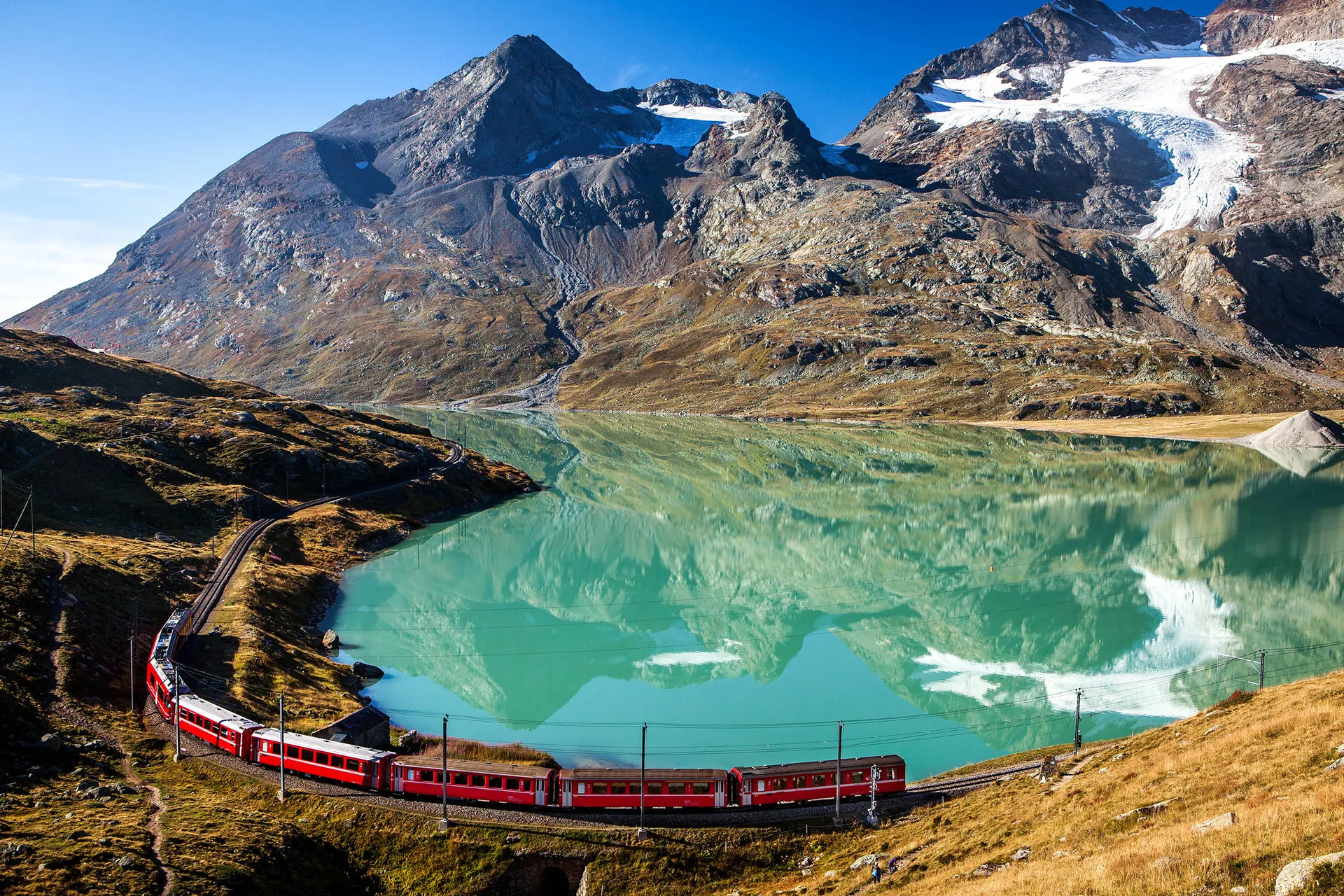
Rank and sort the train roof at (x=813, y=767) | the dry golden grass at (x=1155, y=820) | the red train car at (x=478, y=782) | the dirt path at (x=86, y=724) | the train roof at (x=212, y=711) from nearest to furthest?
1. the dry golden grass at (x=1155, y=820)
2. the dirt path at (x=86, y=724)
3. the red train car at (x=478, y=782)
4. the train roof at (x=813, y=767)
5. the train roof at (x=212, y=711)

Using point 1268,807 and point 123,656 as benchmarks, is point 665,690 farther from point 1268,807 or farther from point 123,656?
point 1268,807

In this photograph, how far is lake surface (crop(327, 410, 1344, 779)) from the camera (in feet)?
179

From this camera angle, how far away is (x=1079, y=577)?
88625mm

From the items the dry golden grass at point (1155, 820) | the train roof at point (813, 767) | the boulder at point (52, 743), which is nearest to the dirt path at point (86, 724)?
the boulder at point (52, 743)

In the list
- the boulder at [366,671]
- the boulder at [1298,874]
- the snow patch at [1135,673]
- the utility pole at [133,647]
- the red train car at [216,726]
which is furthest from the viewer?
the boulder at [366,671]

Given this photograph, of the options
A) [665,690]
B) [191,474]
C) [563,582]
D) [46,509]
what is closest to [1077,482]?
[563,582]

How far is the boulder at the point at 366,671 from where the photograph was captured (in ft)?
196

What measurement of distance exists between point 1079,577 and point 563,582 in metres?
59.5

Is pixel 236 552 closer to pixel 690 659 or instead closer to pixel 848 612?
pixel 690 659

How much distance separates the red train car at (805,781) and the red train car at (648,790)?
1.06 metres

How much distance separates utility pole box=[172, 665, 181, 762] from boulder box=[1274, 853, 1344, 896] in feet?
142

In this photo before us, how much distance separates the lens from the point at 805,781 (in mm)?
35688

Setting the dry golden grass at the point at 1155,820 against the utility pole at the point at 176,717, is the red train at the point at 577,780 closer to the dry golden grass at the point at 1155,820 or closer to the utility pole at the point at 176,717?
the dry golden grass at the point at 1155,820

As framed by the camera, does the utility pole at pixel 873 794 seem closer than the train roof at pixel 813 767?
Yes
